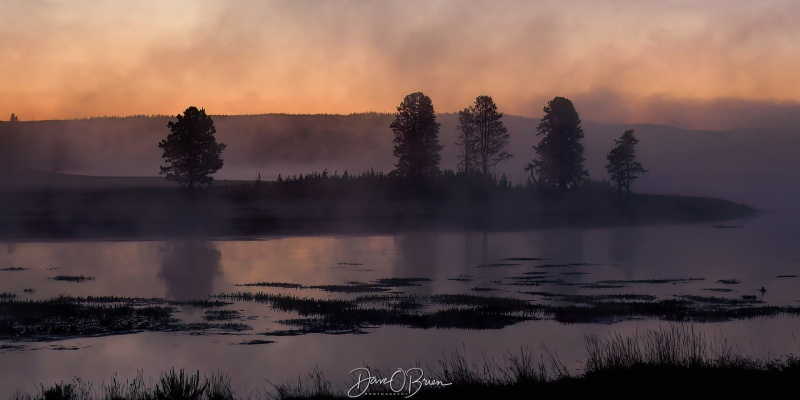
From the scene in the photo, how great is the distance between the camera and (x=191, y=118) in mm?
92625

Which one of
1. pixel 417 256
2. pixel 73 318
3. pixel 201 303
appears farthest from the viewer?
pixel 417 256

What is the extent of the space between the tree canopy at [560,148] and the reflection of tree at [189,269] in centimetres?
5317

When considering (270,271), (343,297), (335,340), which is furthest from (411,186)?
(335,340)

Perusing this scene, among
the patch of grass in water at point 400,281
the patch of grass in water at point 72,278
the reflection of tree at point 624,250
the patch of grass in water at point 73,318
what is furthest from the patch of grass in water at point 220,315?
the reflection of tree at point 624,250

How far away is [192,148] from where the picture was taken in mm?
91875

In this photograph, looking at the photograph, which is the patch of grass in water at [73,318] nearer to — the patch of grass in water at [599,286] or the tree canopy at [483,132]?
the patch of grass in water at [599,286]

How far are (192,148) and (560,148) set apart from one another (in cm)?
4264

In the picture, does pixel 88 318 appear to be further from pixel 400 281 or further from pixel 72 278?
pixel 400 281

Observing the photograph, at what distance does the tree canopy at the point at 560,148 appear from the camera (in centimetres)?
10488

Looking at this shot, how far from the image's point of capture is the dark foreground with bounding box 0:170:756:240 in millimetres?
77438

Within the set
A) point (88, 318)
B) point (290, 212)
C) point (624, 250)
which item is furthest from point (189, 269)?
point (290, 212)

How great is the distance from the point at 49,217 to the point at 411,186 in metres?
38.4

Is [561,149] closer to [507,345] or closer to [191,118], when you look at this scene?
[191,118]

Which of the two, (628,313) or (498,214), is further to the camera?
(498,214)
